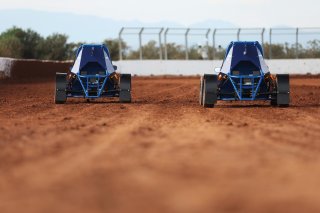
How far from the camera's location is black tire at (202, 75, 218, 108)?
64.2ft

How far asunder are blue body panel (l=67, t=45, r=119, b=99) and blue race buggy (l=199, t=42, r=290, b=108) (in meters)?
2.84

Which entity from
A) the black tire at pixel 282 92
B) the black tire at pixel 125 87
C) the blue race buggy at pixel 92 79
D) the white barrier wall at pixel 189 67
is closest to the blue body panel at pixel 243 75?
the black tire at pixel 282 92

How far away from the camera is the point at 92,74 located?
73.8 ft

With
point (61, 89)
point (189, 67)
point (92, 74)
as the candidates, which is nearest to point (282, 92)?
point (92, 74)

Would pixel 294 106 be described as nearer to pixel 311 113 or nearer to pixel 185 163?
pixel 311 113

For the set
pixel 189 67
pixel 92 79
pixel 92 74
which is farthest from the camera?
pixel 189 67

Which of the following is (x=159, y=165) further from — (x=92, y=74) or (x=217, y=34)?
(x=217, y=34)

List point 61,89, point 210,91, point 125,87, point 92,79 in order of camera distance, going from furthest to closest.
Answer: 1. point 92,79
2. point 125,87
3. point 61,89
4. point 210,91

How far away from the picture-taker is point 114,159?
342 inches

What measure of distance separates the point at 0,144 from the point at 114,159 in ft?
7.34

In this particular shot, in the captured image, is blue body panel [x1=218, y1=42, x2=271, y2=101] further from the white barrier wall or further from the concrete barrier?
the white barrier wall

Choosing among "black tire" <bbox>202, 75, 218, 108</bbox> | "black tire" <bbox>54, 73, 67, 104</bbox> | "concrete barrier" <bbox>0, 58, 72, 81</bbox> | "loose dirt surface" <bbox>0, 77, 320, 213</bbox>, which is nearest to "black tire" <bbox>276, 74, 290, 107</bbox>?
"black tire" <bbox>202, 75, 218, 108</bbox>

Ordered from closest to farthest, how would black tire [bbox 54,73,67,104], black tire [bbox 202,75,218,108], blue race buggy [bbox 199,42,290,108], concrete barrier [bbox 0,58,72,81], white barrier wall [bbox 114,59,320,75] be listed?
black tire [bbox 202,75,218,108], blue race buggy [bbox 199,42,290,108], black tire [bbox 54,73,67,104], concrete barrier [bbox 0,58,72,81], white barrier wall [bbox 114,59,320,75]

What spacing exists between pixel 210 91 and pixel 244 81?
1.05 m
